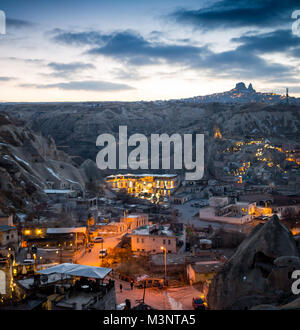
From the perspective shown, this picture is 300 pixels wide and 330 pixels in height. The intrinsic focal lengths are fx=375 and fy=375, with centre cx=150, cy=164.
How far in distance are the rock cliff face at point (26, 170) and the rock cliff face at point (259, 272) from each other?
1429cm

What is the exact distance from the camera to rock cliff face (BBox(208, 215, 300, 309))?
918 centimetres

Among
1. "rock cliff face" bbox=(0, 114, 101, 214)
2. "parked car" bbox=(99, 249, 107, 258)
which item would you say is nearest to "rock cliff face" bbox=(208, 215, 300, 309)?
"parked car" bbox=(99, 249, 107, 258)

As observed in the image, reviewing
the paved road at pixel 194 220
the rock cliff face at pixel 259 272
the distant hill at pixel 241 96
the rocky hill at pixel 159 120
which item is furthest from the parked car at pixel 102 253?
the distant hill at pixel 241 96

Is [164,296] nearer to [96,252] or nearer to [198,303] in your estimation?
[198,303]

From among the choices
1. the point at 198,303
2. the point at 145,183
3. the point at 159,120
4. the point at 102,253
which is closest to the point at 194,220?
the point at 102,253

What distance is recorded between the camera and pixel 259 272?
1037cm

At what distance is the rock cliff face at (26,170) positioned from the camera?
2364cm

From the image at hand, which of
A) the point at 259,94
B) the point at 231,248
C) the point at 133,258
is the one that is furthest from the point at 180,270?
the point at 259,94

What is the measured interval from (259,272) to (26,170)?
22654 millimetres

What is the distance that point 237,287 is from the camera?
10.4 meters

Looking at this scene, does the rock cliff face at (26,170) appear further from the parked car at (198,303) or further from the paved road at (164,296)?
the parked car at (198,303)

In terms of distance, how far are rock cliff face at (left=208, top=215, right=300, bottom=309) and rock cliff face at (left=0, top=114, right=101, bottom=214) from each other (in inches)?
563

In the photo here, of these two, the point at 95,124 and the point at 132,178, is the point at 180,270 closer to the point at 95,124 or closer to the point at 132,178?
the point at 132,178

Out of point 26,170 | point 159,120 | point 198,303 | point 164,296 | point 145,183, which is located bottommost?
point 164,296
